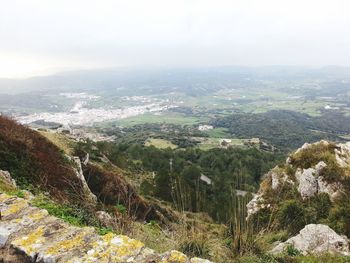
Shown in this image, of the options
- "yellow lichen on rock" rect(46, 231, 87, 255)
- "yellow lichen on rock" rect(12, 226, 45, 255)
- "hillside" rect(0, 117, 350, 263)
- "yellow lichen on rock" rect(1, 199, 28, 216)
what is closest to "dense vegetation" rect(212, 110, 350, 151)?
"hillside" rect(0, 117, 350, 263)

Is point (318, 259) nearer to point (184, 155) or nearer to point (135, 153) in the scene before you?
point (135, 153)

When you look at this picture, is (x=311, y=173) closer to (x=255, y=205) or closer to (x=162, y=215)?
(x=255, y=205)

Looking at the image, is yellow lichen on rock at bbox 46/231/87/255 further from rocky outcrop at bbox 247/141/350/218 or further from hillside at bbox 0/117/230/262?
rocky outcrop at bbox 247/141/350/218

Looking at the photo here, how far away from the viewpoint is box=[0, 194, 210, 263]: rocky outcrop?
3984 mm

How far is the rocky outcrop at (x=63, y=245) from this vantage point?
3984 mm

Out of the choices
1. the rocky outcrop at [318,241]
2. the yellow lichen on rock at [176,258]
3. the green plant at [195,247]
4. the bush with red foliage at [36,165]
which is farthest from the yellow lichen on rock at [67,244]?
the rocky outcrop at [318,241]

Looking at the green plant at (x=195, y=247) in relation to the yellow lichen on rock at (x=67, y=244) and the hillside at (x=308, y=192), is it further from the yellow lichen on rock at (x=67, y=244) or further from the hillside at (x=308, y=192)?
the hillside at (x=308, y=192)

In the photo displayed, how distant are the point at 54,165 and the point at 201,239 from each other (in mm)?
8020

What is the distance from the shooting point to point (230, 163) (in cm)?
7675

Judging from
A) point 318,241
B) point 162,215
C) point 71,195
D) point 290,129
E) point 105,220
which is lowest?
point 290,129

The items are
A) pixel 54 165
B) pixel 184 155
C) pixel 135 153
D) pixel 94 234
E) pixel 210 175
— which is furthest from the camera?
pixel 184 155

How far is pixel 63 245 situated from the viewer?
4.16 m

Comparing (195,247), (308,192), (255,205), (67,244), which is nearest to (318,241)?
(195,247)

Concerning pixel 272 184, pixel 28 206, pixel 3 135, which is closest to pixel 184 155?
pixel 272 184
